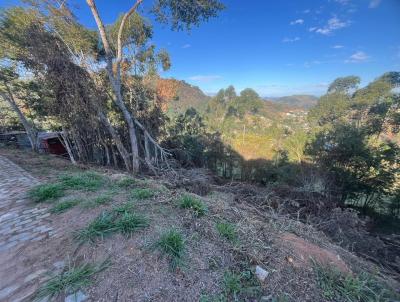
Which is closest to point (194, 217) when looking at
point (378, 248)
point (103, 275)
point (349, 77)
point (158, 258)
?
point (158, 258)

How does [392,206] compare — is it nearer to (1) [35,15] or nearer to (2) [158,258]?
(2) [158,258]

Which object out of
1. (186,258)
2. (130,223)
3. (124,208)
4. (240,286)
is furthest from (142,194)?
(240,286)

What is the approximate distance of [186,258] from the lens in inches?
60.9

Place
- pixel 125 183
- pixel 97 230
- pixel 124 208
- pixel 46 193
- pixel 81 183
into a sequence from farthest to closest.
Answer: pixel 125 183
pixel 81 183
pixel 46 193
pixel 124 208
pixel 97 230

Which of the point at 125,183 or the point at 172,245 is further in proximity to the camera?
the point at 125,183

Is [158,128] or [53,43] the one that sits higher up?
[53,43]

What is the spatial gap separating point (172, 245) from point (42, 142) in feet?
38.4

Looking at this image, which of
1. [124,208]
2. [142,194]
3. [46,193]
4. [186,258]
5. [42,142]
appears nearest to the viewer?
[186,258]

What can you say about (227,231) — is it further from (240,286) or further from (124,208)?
(124,208)

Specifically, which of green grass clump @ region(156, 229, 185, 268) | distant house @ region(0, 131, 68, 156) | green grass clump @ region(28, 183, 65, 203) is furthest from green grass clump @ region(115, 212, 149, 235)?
distant house @ region(0, 131, 68, 156)

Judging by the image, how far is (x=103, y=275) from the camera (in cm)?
139

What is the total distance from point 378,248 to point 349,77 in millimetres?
42516

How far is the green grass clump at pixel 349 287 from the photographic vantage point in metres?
1.37

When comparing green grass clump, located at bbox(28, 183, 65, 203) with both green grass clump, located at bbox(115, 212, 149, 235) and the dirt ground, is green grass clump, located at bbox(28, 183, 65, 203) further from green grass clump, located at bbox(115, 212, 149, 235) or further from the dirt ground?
green grass clump, located at bbox(115, 212, 149, 235)
